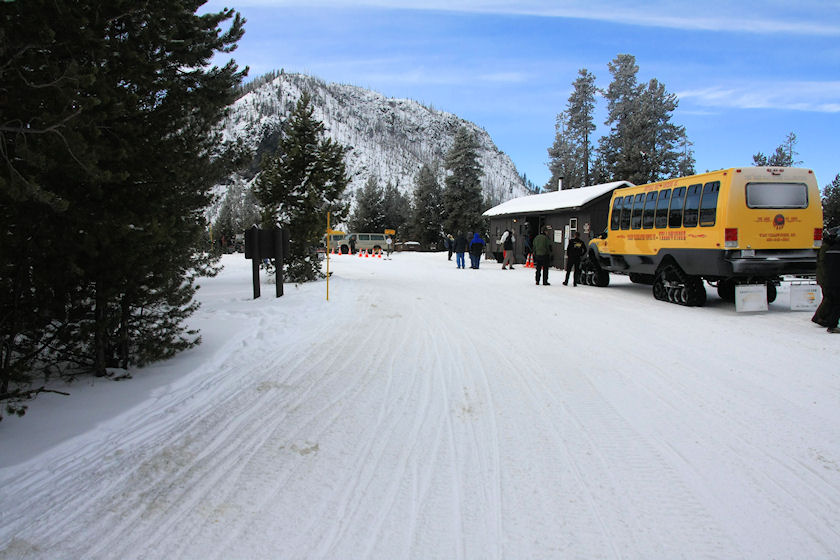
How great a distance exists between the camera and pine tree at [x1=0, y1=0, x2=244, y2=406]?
3277mm

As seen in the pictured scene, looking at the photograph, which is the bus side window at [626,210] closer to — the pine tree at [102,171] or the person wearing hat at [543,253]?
the person wearing hat at [543,253]

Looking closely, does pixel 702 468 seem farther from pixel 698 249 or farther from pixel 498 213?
pixel 498 213

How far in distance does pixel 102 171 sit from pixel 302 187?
11.3 meters

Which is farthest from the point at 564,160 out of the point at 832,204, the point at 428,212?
the point at 832,204

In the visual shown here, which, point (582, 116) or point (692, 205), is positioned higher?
point (582, 116)

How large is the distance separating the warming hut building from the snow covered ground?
1529cm

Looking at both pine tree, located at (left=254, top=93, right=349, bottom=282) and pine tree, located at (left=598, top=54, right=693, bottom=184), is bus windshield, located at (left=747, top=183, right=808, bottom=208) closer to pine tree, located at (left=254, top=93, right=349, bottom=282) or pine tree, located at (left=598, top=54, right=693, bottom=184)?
pine tree, located at (left=254, top=93, right=349, bottom=282)

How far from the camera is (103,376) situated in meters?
5.07

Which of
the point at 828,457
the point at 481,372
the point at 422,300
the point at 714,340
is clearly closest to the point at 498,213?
the point at 422,300

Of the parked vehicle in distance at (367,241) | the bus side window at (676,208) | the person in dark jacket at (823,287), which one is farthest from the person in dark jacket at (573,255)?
the parked vehicle in distance at (367,241)

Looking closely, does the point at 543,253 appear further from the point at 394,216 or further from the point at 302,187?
the point at 394,216

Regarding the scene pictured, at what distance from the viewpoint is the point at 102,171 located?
11.4 feet

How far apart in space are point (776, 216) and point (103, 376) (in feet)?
37.7

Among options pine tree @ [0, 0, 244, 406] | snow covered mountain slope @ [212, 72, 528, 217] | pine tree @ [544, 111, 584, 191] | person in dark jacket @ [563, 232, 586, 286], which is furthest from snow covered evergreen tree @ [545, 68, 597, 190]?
snow covered mountain slope @ [212, 72, 528, 217]
